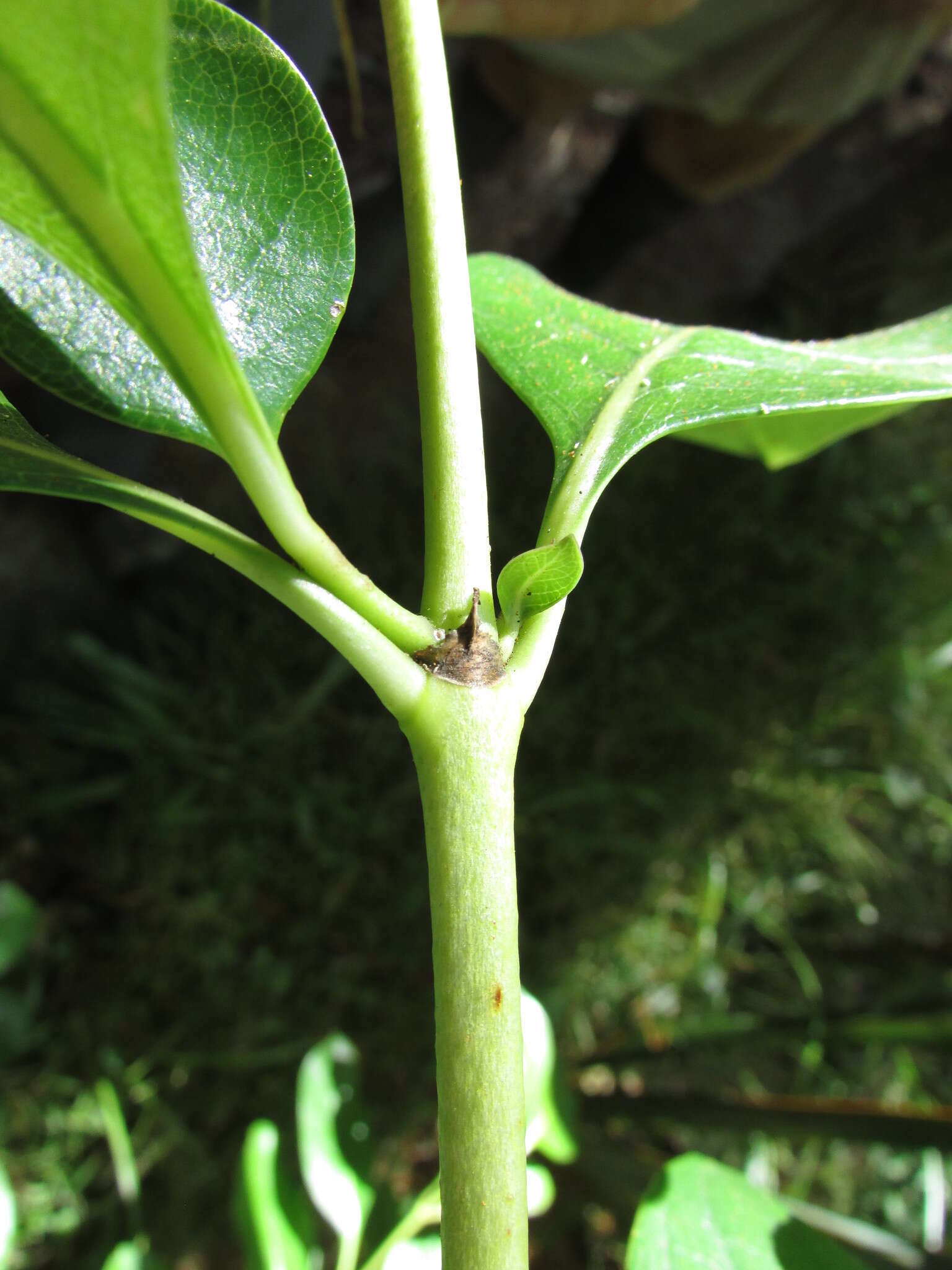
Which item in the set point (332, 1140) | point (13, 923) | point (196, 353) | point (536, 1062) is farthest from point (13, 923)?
point (196, 353)

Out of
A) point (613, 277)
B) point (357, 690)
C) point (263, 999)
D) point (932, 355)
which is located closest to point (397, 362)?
point (613, 277)

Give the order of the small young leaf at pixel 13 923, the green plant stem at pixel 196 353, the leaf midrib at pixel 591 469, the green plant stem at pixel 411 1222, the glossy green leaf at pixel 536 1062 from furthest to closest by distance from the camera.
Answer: the small young leaf at pixel 13 923 < the glossy green leaf at pixel 536 1062 < the green plant stem at pixel 411 1222 < the leaf midrib at pixel 591 469 < the green plant stem at pixel 196 353

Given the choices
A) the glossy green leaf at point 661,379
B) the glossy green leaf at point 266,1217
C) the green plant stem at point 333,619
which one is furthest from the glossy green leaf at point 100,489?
the glossy green leaf at point 266,1217

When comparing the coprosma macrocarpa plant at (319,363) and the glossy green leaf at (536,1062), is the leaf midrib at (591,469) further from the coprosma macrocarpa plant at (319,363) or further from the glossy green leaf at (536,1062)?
the glossy green leaf at (536,1062)

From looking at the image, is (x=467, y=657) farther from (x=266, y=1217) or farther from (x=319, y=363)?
(x=266, y=1217)

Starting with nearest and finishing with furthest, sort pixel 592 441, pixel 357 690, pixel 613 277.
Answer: pixel 592 441 → pixel 357 690 → pixel 613 277

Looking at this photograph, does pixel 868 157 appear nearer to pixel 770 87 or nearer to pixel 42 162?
pixel 770 87

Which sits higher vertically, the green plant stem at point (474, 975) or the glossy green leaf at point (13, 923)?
the glossy green leaf at point (13, 923)
